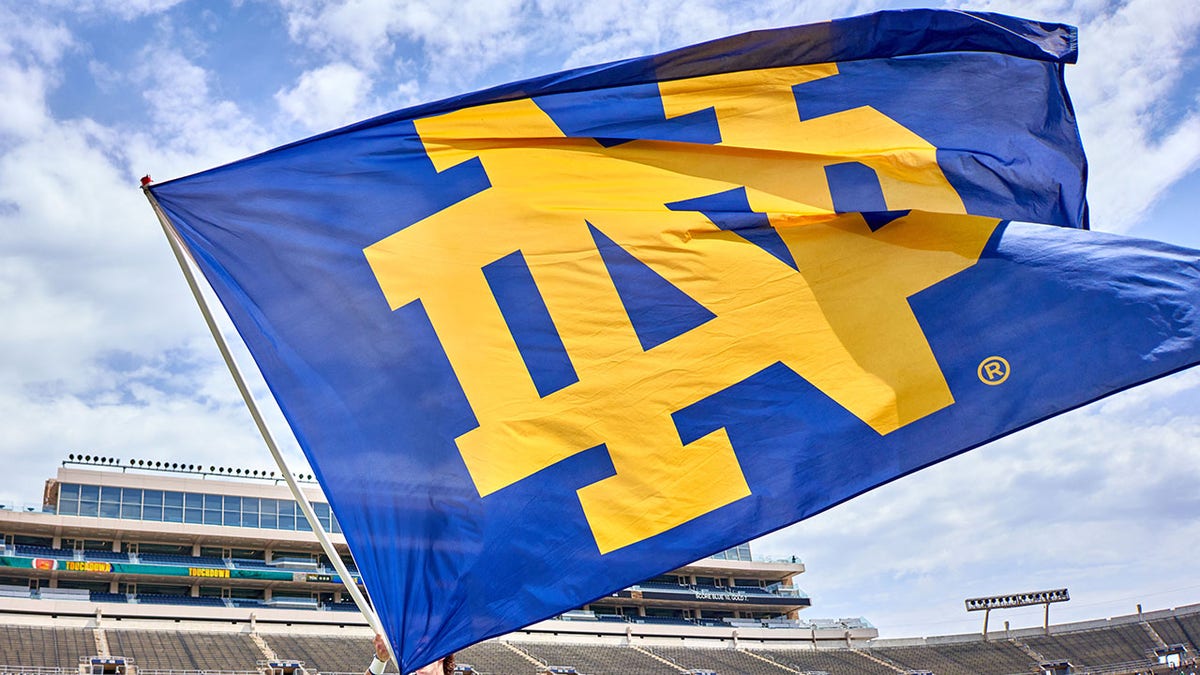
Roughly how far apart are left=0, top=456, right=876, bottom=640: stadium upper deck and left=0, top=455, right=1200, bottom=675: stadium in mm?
90

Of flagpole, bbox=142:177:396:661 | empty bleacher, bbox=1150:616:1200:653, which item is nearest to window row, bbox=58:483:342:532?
empty bleacher, bbox=1150:616:1200:653

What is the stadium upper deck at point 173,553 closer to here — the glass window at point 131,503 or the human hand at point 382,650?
the glass window at point 131,503

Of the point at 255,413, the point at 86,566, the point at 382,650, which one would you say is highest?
the point at 86,566

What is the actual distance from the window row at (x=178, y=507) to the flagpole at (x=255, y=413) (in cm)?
5806

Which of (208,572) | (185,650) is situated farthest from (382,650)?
(208,572)

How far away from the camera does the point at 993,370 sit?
6.36 metres

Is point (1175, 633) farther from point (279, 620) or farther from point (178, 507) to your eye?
point (178, 507)

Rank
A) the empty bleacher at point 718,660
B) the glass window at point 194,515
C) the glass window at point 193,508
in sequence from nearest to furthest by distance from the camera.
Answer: the glass window at point 194,515, the glass window at point 193,508, the empty bleacher at point 718,660

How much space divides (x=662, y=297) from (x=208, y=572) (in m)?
57.5

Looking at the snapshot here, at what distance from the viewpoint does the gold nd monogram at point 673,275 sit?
6.12 meters

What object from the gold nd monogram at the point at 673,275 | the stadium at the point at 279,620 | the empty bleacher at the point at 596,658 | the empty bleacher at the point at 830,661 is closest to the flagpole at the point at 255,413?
the gold nd monogram at the point at 673,275

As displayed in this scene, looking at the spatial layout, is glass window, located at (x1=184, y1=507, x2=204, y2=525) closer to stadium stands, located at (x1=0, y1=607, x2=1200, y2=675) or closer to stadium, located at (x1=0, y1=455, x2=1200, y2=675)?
stadium, located at (x1=0, y1=455, x2=1200, y2=675)

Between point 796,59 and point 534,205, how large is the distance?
205 centimetres

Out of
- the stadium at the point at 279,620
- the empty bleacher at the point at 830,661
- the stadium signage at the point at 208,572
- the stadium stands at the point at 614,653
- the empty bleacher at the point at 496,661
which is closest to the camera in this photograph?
the stadium stands at the point at 614,653
